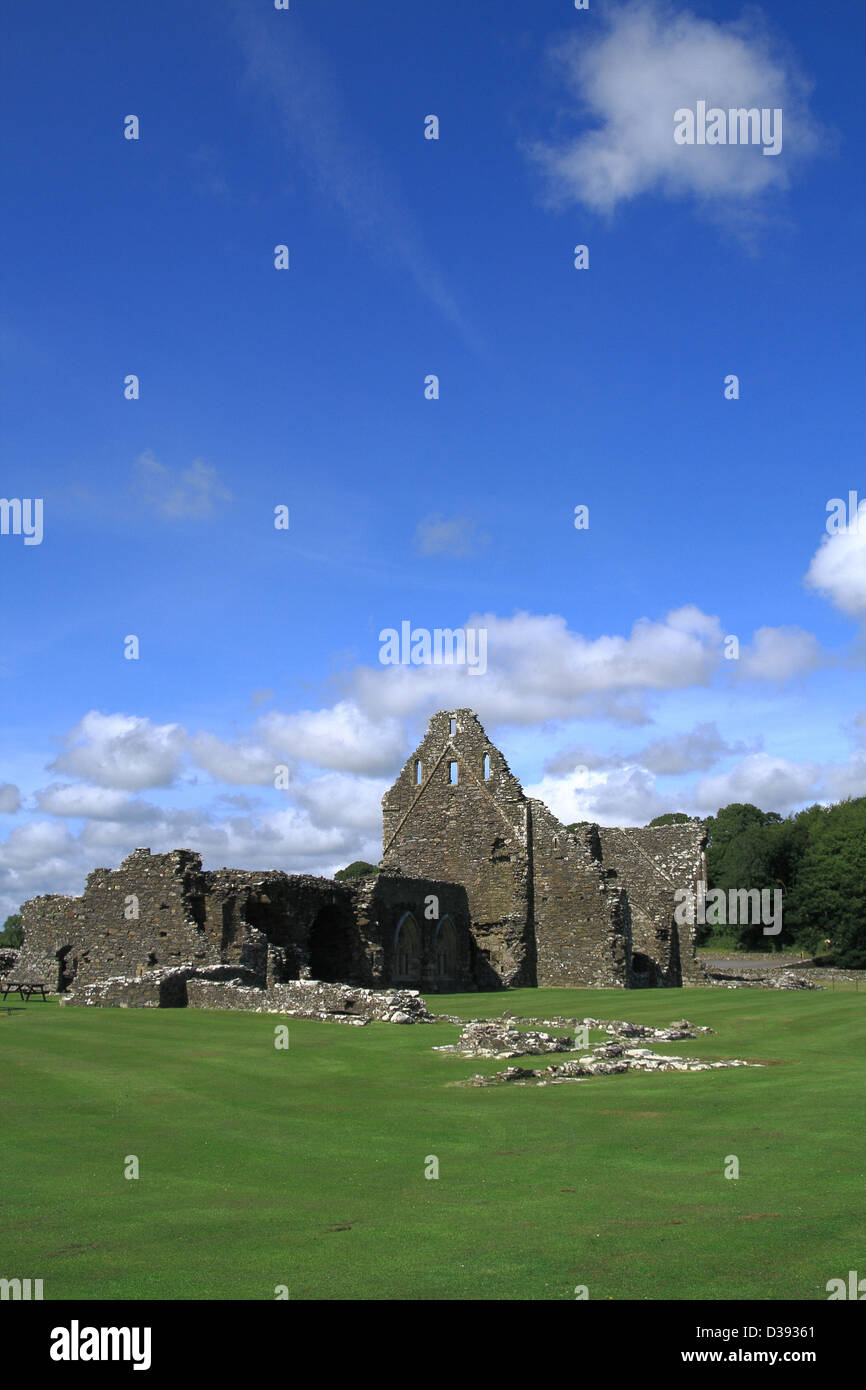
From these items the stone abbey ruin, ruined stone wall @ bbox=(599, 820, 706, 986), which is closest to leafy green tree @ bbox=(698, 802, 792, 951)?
ruined stone wall @ bbox=(599, 820, 706, 986)

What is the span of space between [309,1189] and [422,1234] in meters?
1.64

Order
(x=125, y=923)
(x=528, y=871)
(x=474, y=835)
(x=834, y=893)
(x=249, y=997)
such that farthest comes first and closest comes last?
(x=834, y=893) < (x=474, y=835) < (x=528, y=871) < (x=125, y=923) < (x=249, y=997)

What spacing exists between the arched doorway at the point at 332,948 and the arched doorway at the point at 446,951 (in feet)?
19.5

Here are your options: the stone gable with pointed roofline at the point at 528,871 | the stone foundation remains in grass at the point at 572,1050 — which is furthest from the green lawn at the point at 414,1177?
the stone gable with pointed roofline at the point at 528,871

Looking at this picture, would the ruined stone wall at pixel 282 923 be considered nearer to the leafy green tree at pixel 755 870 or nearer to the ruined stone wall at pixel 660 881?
the ruined stone wall at pixel 660 881

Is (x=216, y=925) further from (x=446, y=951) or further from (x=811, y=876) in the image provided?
(x=811, y=876)

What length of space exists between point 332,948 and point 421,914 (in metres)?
4.87

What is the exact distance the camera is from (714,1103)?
39.0 feet

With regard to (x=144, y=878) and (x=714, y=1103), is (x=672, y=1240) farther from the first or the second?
(x=144, y=878)

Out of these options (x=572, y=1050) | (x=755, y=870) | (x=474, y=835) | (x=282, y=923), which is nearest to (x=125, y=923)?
(x=282, y=923)

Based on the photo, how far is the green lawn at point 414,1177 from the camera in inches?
239

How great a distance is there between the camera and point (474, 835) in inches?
1869

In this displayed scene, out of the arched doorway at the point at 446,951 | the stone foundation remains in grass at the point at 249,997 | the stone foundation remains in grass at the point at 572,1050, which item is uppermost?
the stone foundation remains in grass at the point at 572,1050

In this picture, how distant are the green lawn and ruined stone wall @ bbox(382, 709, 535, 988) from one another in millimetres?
29012
